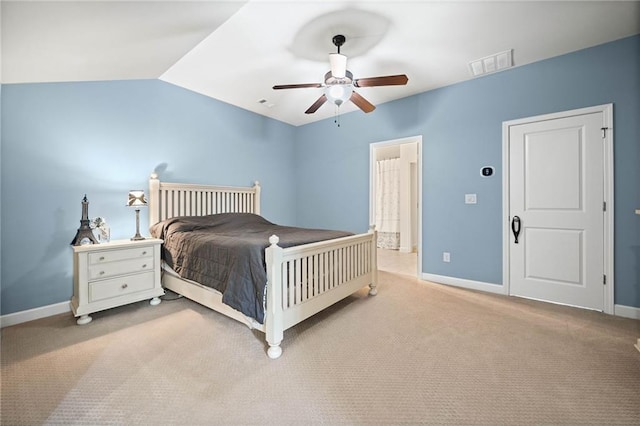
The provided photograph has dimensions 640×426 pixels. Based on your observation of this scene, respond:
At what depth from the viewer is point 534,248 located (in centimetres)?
295

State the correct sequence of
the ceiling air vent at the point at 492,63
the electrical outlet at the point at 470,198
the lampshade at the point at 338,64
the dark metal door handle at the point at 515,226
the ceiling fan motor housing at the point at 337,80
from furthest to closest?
the electrical outlet at the point at 470,198 → the dark metal door handle at the point at 515,226 → the ceiling air vent at the point at 492,63 → the ceiling fan motor housing at the point at 337,80 → the lampshade at the point at 338,64

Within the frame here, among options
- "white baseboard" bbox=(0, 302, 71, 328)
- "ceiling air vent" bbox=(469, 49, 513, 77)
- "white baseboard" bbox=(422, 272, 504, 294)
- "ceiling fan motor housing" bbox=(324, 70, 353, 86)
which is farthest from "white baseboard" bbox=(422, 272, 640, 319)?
"white baseboard" bbox=(0, 302, 71, 328)

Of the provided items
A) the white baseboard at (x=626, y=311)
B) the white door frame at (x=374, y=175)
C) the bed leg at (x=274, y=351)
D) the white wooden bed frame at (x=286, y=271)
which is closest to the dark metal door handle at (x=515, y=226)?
the white baseboard at (x=626, y=311)

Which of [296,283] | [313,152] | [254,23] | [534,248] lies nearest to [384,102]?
[313,152]

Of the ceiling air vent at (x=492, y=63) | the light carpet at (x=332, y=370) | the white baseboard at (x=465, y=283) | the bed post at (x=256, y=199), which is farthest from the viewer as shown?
the bed post at (x=256, y=199)

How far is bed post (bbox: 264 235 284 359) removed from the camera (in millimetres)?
1833

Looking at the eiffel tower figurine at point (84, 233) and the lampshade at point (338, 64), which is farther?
the eiffel tower figurine at point (84, 233)

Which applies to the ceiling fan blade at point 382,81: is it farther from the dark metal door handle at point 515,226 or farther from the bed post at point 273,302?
the dark metal door handle at point 515,226

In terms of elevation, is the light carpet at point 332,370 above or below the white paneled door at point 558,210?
below

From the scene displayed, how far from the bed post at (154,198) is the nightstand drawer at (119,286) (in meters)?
0.77

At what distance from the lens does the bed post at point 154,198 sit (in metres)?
3.16

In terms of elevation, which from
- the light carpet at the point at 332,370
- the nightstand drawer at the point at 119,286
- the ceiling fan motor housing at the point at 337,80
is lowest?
the light carpet at the point at 332,370

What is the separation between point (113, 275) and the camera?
2.50 metres

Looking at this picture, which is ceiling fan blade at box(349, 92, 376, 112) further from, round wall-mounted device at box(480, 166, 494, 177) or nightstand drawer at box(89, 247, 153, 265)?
nightstand drawer at box(89, 247, 153, 265)
